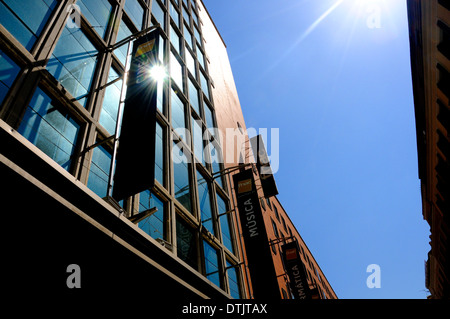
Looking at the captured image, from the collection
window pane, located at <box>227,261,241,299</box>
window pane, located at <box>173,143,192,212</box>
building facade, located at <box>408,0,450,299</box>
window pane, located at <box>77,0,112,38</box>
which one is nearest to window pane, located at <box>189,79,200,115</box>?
window pane, located at <box>173,143,192,212</box>

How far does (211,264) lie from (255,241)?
2.38 metres

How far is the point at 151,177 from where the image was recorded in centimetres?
729

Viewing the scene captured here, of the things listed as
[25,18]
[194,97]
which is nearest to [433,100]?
[194,97]

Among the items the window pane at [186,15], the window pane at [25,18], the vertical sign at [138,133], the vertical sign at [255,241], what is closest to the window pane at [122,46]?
the vertical sign at [138,133]

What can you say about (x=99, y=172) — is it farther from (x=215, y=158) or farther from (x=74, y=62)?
(x=215, y=158)

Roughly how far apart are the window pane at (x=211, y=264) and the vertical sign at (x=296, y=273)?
9933mm

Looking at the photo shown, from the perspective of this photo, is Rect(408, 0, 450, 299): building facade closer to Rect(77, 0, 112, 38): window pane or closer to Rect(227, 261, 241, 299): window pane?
Rect(77, 0, 112, 38): window pane

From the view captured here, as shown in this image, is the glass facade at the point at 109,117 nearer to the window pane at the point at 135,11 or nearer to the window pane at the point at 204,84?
the window pane at the point at 135,11

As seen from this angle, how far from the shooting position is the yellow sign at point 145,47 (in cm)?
1097

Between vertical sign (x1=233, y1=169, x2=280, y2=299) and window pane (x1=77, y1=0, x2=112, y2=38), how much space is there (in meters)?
10.0

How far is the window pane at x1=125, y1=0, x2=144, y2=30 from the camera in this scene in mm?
16359

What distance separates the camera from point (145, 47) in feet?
36.5
